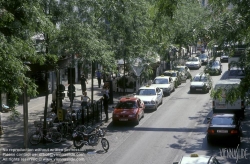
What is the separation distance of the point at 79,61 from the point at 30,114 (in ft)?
22.5

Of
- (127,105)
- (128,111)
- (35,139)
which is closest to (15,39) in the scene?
(35,139)

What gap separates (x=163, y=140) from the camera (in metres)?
21.5

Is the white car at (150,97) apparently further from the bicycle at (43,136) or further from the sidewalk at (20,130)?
the bicycle at (43,136)

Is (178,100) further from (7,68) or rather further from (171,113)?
(7,68)

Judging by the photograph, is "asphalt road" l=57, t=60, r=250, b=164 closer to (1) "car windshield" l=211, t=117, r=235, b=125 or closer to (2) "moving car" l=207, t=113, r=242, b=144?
(2) "moving car" l=207, t=113, r=242, b=144

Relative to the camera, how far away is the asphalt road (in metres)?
18.2

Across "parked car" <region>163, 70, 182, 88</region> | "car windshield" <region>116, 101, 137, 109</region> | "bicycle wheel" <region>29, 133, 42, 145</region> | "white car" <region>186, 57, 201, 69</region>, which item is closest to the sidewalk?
"bicycle wheel" <region>29, 133, 42, 145</region>

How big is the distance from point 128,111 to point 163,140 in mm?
4907

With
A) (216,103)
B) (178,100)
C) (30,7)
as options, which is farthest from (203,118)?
(30,7)

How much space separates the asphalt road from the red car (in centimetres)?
43

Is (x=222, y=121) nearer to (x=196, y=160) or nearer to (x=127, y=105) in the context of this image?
(x=127, y=105)

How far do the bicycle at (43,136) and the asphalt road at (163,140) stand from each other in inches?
62.7

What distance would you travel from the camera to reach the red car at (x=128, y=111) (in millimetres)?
25688

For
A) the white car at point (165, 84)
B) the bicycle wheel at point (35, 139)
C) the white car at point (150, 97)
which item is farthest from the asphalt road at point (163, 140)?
the white car at point (165, 84)
